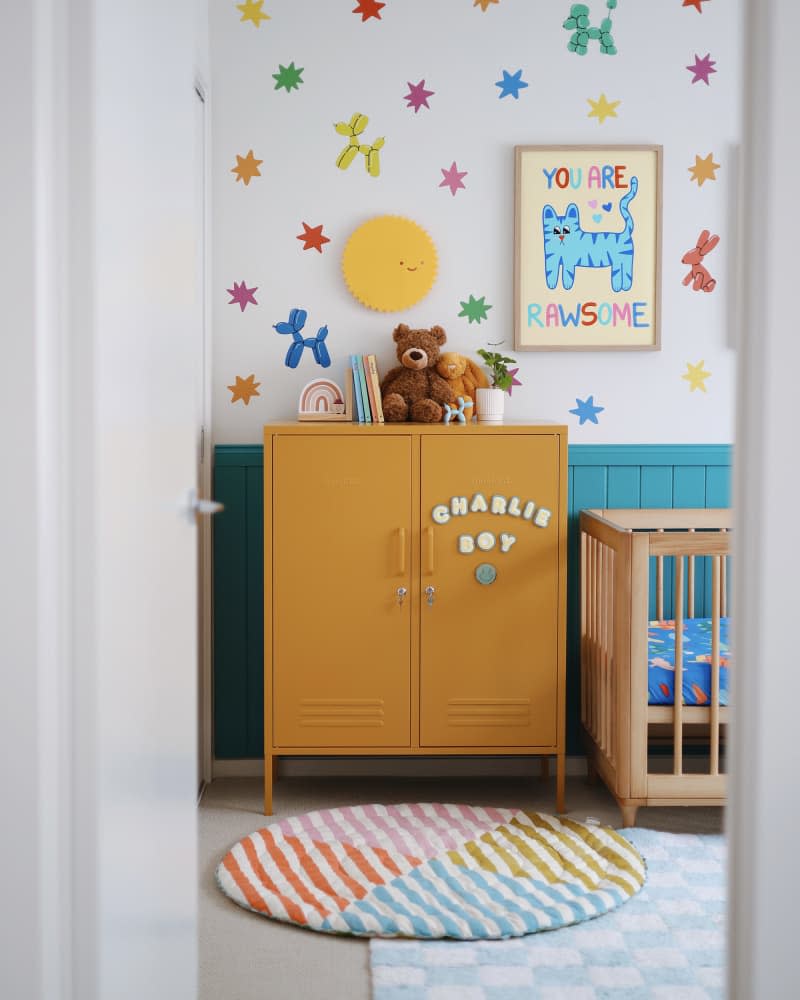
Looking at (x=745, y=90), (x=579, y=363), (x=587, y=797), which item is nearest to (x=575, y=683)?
(x=587, y=797)

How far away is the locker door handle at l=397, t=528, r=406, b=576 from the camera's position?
10.3 feet

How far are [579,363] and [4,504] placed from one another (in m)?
2.65

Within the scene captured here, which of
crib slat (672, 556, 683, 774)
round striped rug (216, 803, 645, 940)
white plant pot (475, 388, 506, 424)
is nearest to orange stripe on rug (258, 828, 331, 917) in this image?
round striped rug (216, 803, 645, 940)

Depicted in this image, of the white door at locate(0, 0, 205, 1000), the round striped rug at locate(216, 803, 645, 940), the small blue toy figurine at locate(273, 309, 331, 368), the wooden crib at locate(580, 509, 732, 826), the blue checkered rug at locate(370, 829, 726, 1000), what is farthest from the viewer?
the small blue toy figurine at locate(273, 309, 331, 368)

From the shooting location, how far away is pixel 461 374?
136 inches

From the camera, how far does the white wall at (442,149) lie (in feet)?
11.4

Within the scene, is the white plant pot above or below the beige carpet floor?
above

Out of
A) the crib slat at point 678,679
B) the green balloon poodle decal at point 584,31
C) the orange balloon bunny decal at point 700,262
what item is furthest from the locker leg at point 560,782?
the green balloon poodle decal at point 584,31

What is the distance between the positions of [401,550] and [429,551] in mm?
80

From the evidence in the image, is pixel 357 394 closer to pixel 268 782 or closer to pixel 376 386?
pixel 376 386

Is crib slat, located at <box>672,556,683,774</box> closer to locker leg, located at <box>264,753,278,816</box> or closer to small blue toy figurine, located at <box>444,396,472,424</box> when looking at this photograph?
small blue toy figurine, located at <box>444,396,472,424</box>

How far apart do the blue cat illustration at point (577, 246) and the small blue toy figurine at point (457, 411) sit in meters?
0.49

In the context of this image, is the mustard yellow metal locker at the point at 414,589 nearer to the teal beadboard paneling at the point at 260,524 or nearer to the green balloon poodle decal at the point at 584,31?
the teal beadboard paneling at the point at 260,524

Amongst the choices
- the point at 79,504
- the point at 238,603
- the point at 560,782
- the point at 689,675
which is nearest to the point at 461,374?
the point at 238,603
